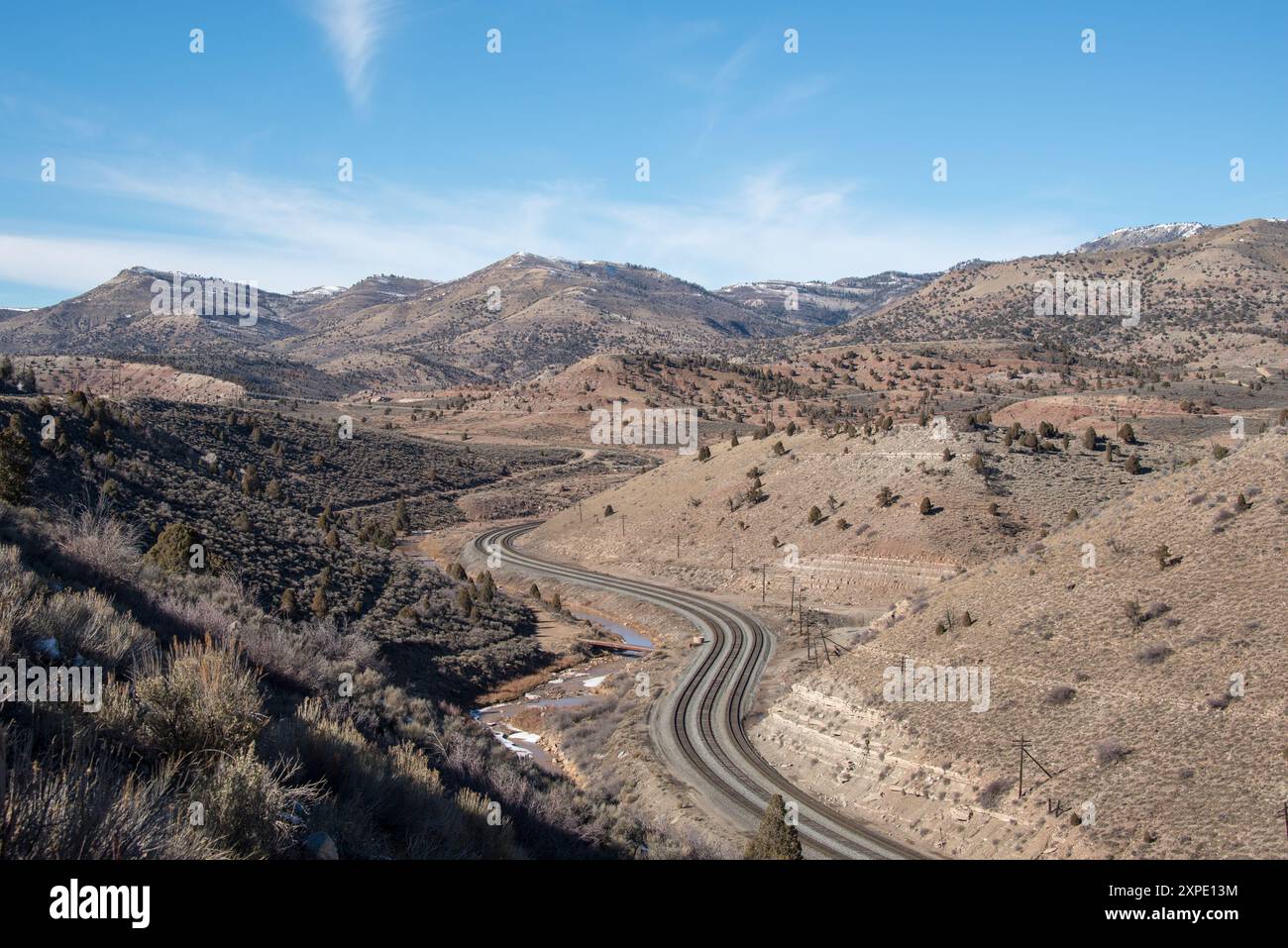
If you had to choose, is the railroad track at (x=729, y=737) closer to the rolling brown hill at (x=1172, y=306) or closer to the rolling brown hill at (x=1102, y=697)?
the rolling brown hill at (x=1102, y=697)

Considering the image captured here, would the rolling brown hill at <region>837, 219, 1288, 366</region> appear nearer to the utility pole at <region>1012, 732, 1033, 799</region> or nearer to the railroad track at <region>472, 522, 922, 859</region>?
the railroad track at <region>472, 522, 922, 859</region>

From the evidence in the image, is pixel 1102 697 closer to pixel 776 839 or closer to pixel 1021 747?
pixel 1021 747

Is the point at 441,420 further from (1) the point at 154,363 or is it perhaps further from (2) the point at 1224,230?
(2) the point at 1224,230

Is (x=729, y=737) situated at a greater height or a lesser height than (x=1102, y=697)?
lesser

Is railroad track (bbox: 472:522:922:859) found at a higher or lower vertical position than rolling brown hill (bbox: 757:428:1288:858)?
lower

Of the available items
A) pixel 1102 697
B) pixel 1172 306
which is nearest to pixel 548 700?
pixel 1102 697

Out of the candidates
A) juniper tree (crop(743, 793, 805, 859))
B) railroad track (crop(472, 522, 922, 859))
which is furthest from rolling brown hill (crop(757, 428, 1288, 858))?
juniper tree (crop(743, 793, 805, 859))

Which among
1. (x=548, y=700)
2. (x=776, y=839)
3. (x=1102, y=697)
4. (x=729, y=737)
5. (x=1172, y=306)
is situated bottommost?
(x=548, y=700)

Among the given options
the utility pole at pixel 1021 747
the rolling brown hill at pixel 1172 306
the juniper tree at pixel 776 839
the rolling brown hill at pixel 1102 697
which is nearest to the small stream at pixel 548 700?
the rolling brown hill at pixel 1102 697
